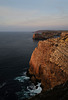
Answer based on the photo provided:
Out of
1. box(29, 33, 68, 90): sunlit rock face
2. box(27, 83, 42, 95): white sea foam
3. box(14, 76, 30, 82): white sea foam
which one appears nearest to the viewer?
box(29, 33, 68, 90): sunlit rock face

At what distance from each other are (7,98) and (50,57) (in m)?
17.1

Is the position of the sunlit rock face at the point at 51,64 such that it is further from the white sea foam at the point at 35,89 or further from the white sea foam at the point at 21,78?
the white sea foam at the point at 21,78

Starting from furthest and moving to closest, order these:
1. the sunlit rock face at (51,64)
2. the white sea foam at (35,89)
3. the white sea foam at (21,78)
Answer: the white sea foam at (21,78)
the white sea foam at (35,89)
the sunlit rock face at (51,64)

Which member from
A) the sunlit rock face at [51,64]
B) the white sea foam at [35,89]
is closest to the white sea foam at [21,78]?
the white sea foam at [35,89]

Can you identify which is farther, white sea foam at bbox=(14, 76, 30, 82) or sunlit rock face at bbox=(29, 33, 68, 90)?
white sea foam at bbox=(14, 76, 30, 82)

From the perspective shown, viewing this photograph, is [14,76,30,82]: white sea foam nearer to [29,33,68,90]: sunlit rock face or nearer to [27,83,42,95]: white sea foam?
[27,83,42,95]: white sea foam

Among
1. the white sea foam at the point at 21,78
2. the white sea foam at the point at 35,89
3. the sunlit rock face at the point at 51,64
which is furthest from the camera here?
the white sea foam at the point at 21,78

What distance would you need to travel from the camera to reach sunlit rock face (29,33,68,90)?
21698 mm

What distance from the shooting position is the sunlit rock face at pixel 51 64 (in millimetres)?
21698

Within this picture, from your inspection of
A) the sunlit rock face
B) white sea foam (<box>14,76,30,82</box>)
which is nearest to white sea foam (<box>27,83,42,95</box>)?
the sunlit rock face

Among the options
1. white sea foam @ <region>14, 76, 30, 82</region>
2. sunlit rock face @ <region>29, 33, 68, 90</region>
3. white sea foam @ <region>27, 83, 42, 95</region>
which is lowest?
white sea foam @ <region>27, 83, 42, 95</region>

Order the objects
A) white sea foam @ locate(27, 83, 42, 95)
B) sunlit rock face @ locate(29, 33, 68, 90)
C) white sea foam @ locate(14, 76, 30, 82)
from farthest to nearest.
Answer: white sea foam @ locate(14, 76, 30, 82) < white sea foam @ locate(27, 83, 42, 95) < sunlit rock face @ locate(29, 33, 68, 90)

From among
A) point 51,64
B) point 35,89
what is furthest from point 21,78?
point 51,64

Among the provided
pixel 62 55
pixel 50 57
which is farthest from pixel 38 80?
pixel 62 55
